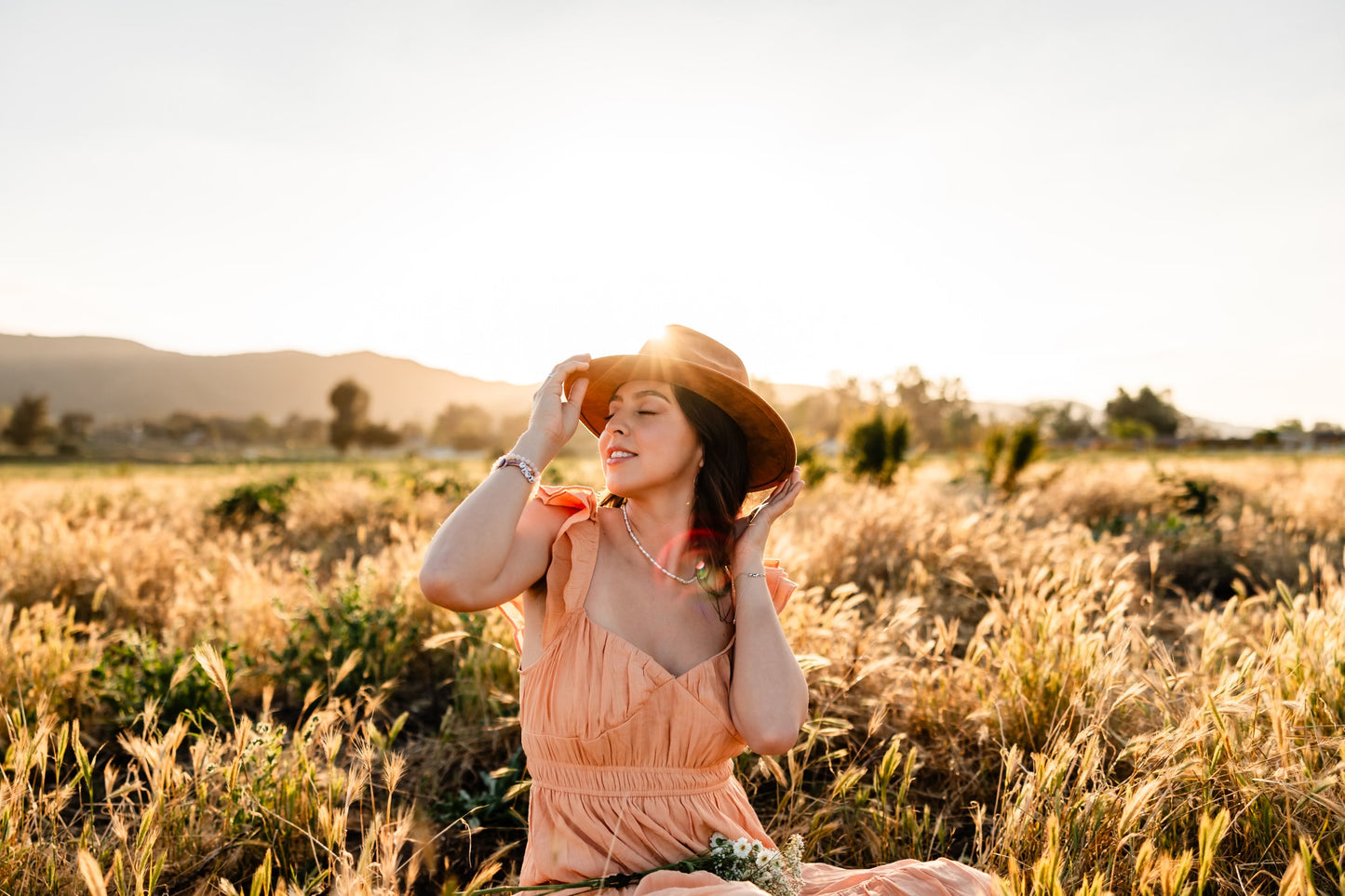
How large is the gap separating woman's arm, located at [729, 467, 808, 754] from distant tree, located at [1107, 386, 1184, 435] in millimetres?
98080

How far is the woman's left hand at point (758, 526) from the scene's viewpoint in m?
2.30

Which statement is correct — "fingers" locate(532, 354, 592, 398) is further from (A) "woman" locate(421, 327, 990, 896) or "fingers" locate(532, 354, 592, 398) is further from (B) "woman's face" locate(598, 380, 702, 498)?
(B) "woman's face" locate(598, 380, 702, 498)

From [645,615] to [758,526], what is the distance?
1.41 feet

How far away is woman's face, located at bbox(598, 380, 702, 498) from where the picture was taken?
2.28 metres

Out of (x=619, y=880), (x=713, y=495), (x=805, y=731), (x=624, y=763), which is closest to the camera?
(x=619, y=880)

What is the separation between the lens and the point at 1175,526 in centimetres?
802

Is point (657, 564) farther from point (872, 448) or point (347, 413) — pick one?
point (347, 413)

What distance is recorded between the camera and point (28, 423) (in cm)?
8788

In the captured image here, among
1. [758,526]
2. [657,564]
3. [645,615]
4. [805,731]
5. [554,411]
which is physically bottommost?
[805,731]

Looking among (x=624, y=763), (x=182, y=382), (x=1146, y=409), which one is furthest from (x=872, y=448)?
(x=182, y=382)

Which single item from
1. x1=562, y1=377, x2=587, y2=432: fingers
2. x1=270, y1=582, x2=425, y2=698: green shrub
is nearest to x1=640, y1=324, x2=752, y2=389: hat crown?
x1=562, y1=377, x2=587, y2=432: fingers

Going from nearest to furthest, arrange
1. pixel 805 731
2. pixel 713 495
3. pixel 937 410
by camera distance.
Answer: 1. pixel 713 495
2. pixel 805 731
3. pixel 937 410

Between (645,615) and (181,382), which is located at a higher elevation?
(181,382)

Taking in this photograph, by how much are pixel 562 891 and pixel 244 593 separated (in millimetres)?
3540
